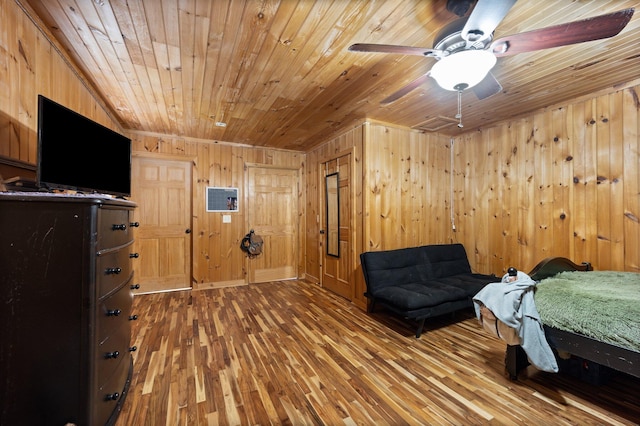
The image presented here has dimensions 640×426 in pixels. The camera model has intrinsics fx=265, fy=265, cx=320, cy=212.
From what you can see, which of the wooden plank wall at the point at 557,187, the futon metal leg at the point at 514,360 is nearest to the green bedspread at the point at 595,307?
the futon metal leg at the point at 514,360

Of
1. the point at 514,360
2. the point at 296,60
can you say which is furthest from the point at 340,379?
the point at 296,60

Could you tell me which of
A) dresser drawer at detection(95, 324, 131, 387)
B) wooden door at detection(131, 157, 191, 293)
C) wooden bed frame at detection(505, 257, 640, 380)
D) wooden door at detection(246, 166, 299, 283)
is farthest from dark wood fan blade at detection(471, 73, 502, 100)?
wooden door at detection(131, 157, 191, 293)

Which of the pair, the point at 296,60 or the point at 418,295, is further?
the point at 418,295

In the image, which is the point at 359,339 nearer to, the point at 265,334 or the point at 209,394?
the point at 265,334

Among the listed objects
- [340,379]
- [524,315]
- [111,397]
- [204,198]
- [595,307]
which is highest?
[204,198]

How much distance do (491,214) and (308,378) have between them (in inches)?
128

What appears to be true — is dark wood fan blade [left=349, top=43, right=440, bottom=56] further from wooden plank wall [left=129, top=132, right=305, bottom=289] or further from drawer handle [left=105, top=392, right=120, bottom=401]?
wooden plank wall [left=129, top=132, right=305, bottom=289]

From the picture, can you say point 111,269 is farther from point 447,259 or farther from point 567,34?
point 447,259

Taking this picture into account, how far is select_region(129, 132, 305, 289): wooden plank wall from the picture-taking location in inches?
168

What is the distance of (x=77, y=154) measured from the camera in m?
1.53

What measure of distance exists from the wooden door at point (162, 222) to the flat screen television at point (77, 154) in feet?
8.01

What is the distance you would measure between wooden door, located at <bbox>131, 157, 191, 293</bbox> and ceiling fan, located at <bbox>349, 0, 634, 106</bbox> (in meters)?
3.85

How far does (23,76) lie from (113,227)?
119cm

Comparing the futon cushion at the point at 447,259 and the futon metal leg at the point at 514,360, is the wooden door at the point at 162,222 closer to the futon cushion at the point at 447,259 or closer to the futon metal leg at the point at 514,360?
the futon cushion at the point at 447,259
